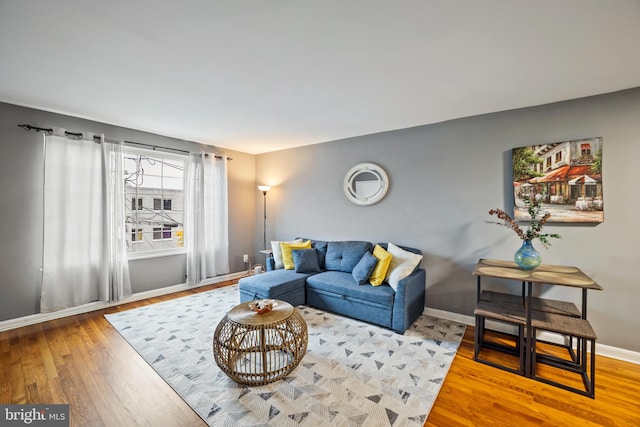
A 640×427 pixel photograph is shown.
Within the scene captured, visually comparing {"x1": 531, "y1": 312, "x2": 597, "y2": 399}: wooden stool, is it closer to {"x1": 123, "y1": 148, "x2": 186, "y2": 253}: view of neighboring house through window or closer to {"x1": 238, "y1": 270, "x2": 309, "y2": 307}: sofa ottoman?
{"x1": 238, "y1": 270, "x2": 309, "y2": 307}: sofa ottoman

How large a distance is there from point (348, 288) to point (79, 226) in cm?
357

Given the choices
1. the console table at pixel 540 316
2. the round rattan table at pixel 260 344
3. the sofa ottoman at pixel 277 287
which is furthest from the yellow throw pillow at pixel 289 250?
the console table at pixel 540 316

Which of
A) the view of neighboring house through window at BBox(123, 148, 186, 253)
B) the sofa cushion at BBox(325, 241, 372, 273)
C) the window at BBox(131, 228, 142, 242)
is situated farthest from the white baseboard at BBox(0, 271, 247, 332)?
the sofa cushion at BBox(325, 241, 372, 273)

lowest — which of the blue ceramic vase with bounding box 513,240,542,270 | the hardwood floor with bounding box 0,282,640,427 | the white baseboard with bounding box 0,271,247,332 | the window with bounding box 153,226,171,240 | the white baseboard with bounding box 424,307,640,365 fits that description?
the hardwood floor with bounding box 0,282,640,427

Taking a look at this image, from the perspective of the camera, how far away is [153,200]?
4359 mm

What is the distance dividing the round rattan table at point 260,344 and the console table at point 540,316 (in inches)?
65.3

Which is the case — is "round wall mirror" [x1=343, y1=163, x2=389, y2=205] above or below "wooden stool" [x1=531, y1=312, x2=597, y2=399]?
above

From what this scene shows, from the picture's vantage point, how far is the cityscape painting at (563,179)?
2.60m

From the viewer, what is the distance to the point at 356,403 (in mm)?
1898

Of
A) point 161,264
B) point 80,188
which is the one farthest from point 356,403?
point 80,188

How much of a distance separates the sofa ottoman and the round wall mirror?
1.45 metres

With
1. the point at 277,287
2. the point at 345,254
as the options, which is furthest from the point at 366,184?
the point at 277,287

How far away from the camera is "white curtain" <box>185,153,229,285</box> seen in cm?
457

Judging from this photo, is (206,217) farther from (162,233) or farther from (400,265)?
(400,265)
